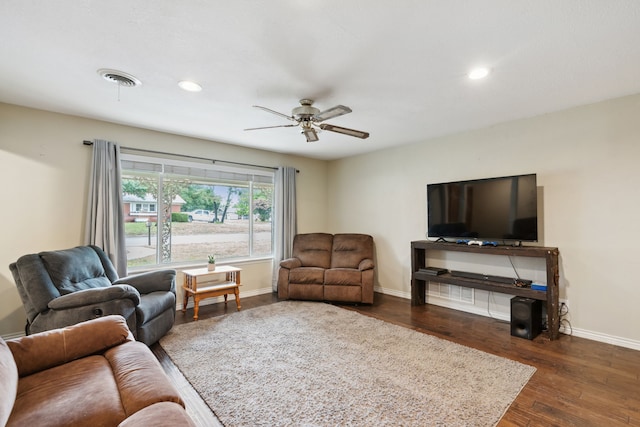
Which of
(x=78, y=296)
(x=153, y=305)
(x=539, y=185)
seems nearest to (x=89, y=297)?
(x=78, y=296)

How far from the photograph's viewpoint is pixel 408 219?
4.86 meters

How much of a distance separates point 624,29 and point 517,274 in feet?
8.68

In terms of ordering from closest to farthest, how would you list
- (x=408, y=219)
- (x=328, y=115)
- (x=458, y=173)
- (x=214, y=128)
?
(x=328, y=115) → (x=214, y=128) → (x=458, y=173) → (x=408, y=219)

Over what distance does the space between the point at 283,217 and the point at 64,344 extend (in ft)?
12.3

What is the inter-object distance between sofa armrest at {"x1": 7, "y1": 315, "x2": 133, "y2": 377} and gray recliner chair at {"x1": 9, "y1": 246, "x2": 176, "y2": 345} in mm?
713

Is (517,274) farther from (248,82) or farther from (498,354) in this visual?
(248,82)

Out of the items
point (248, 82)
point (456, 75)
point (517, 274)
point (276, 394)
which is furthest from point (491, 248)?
point (248, 82)

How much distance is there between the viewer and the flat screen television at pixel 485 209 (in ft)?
11.3

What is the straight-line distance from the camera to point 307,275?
15.1 feet

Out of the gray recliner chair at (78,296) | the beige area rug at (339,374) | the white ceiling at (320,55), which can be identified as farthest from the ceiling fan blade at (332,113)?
the gray recliner chair at (78,296)

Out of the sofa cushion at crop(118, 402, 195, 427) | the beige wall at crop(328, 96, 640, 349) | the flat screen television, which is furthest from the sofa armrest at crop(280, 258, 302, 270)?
Result: the sofa cushion at crop(118, 402, 195, 427)

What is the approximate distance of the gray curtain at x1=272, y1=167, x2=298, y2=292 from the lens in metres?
5.33

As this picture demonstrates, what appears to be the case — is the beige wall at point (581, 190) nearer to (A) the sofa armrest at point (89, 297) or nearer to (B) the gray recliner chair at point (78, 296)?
(B) the gray recliner chair at point (78, 296)

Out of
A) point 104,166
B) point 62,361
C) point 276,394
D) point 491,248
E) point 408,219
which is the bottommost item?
point 276,394
